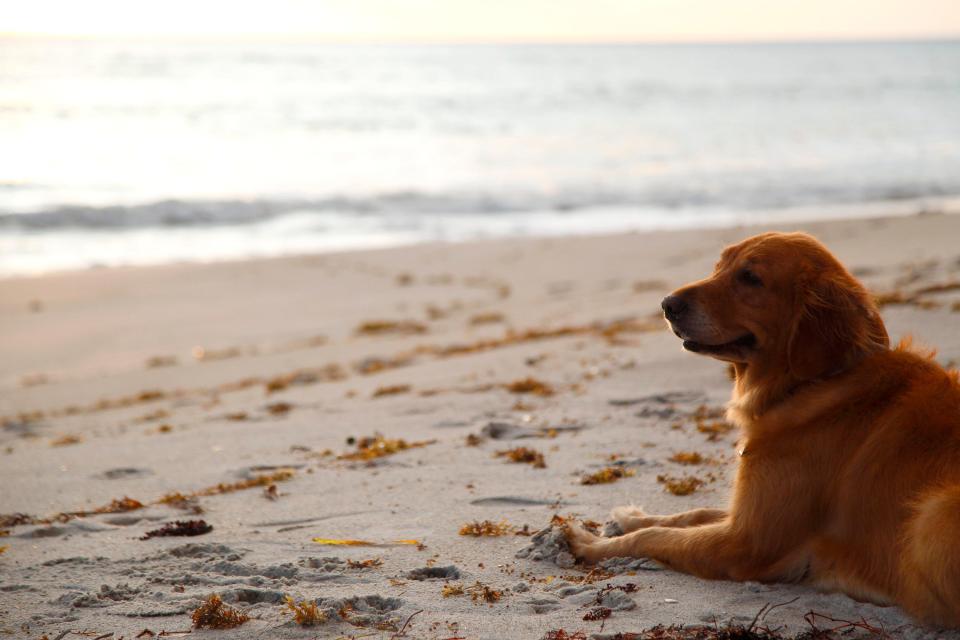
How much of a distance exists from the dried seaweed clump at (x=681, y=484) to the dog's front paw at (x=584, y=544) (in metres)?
0.72

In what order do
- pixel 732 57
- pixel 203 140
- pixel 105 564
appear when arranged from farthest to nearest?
pixel 732 57
pixel 203 140
pixel 105 564

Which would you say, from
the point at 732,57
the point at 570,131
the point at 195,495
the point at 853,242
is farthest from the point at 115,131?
the point at 732,57

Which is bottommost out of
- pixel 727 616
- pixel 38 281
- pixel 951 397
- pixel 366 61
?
pixel 727 616

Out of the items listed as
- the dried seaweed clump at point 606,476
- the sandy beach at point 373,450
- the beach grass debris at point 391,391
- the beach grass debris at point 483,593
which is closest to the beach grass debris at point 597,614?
the sandy beach at point 373,450

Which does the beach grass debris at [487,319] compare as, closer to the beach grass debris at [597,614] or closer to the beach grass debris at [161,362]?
the beach grass debris at [161,362]

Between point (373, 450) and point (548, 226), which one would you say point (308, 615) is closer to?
point (373, 450)

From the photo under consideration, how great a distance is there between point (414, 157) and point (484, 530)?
25512 mm

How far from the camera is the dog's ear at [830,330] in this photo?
3.39 metres

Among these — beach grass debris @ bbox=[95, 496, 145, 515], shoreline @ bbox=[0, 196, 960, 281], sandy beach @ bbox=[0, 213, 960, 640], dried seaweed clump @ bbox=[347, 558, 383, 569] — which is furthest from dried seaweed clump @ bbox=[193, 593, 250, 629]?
shoreline @ bbox=[0, 196, 960, 281]

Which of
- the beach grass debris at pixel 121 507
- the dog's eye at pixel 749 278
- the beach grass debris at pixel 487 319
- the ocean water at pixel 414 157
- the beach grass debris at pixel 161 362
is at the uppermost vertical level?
the ocean water at pixel 414 157

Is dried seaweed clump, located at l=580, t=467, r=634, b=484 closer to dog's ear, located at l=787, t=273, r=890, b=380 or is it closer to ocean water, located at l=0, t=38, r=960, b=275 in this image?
dog's ear, located at l=787, t=273, r=890, b=380

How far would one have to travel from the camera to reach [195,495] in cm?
483

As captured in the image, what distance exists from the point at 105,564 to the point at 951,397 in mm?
3302

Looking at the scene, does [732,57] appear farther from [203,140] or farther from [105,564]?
[105,564]
